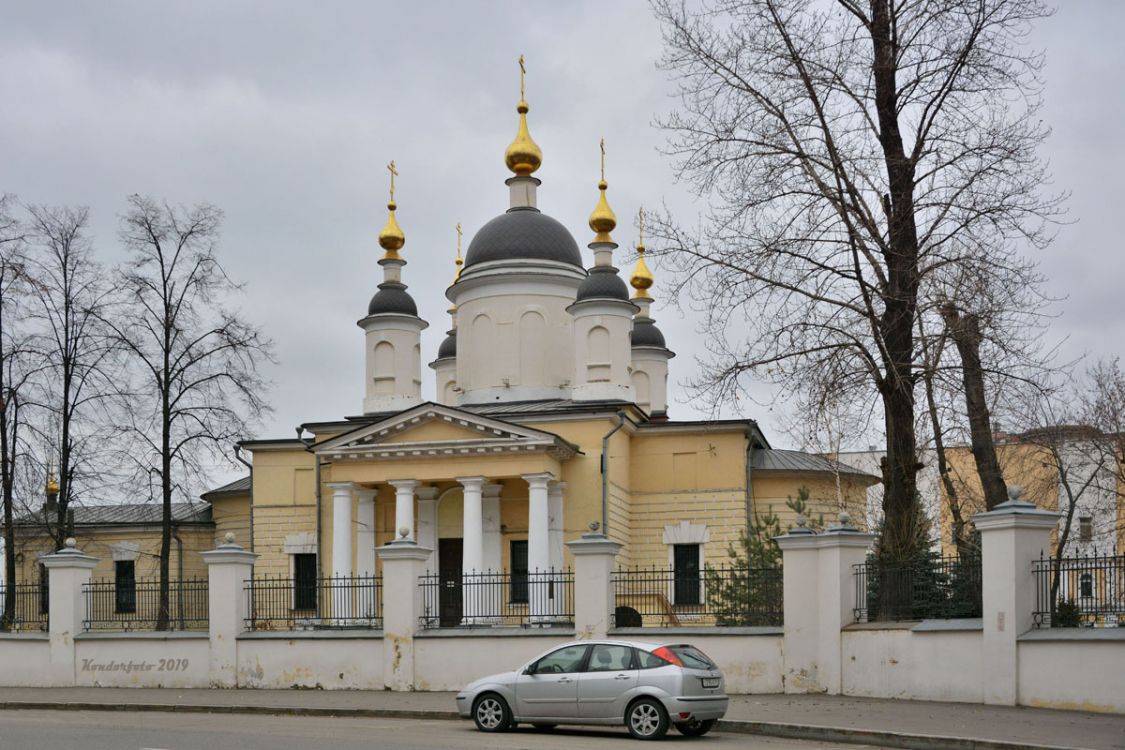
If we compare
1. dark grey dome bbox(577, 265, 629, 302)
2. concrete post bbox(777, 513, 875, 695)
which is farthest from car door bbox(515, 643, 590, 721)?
dark grey dome bbox(577, 265, 629, 302)

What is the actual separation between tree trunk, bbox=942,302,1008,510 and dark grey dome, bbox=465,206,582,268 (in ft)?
64.2

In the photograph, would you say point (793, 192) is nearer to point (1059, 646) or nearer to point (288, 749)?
point (1059, 646)

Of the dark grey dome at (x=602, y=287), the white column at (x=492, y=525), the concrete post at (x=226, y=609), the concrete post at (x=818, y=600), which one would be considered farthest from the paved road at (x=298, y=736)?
the dark grey dome at (x=602, y=287)

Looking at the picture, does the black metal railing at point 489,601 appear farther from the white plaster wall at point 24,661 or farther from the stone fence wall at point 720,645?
the white plaster wall at point 24,661

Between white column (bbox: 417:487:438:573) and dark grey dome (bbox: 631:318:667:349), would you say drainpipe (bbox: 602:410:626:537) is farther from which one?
dark grey dome (bbox: 631:318:667:349)

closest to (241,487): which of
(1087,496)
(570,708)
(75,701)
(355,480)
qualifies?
(355,480)

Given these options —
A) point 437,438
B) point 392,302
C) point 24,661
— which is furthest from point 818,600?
point 392,302

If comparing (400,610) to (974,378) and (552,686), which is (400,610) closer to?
(552,686)

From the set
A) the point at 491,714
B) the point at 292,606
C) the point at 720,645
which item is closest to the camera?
the point at 491,714

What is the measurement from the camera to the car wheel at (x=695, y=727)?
54.4 feet

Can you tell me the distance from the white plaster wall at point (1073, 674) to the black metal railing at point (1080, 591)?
1.67 ft

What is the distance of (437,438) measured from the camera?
122 ft

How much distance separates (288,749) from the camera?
48.8ft

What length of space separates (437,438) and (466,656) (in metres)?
14.1
